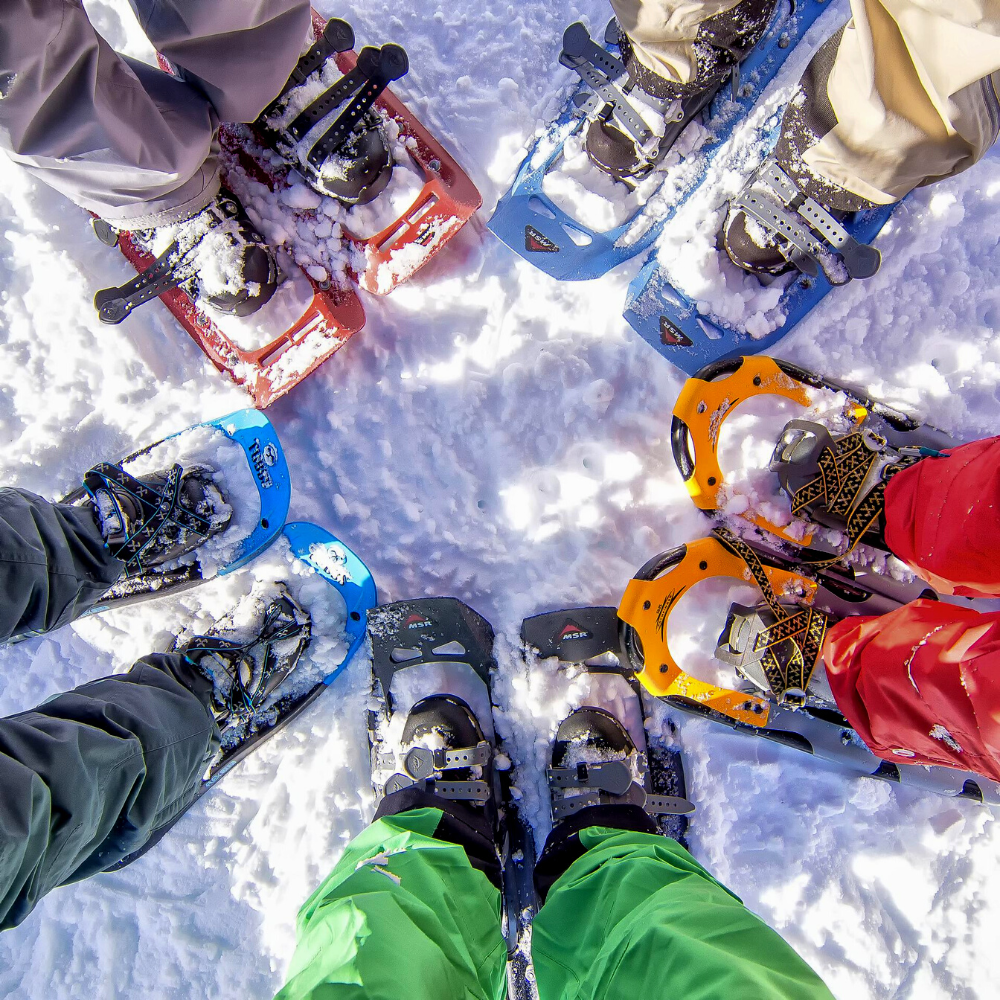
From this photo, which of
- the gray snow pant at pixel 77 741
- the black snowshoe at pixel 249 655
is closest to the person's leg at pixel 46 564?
the gray snow pant at pixel 77 741

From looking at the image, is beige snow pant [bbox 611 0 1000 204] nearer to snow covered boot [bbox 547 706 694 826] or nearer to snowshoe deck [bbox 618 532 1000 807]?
snowshoe deck [bbox 618 532 1000 807]

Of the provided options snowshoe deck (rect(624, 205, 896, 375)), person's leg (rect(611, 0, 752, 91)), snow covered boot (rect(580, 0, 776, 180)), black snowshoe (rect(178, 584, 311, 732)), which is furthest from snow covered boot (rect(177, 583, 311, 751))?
person's leg (rect(611, 0, 752, 91))

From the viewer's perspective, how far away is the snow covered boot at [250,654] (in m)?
1.74

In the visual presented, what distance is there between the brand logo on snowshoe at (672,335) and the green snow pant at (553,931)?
1199 millimetres

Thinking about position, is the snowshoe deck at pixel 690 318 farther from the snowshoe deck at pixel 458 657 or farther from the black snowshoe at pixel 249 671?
the black snowshoe at pixel 249 671

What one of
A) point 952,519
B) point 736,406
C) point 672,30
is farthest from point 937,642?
point 672,30

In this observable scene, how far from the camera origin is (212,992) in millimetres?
1838

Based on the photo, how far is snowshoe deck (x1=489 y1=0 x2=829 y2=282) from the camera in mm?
1730

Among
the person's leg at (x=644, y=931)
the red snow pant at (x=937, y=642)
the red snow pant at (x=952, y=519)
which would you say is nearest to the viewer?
the person's leg at (x=644, y=931)

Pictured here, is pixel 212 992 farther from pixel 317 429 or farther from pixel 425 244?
pixel 425 244

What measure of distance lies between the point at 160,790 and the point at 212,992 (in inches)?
35.6

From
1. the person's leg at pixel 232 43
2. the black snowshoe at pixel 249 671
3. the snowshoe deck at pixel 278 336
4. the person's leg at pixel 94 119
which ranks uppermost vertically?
the person's leg at pixel 232 43

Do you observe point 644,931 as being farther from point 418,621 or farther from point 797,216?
point 797,216

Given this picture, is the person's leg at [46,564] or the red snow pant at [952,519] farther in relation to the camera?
the person's leg at [46,564]
